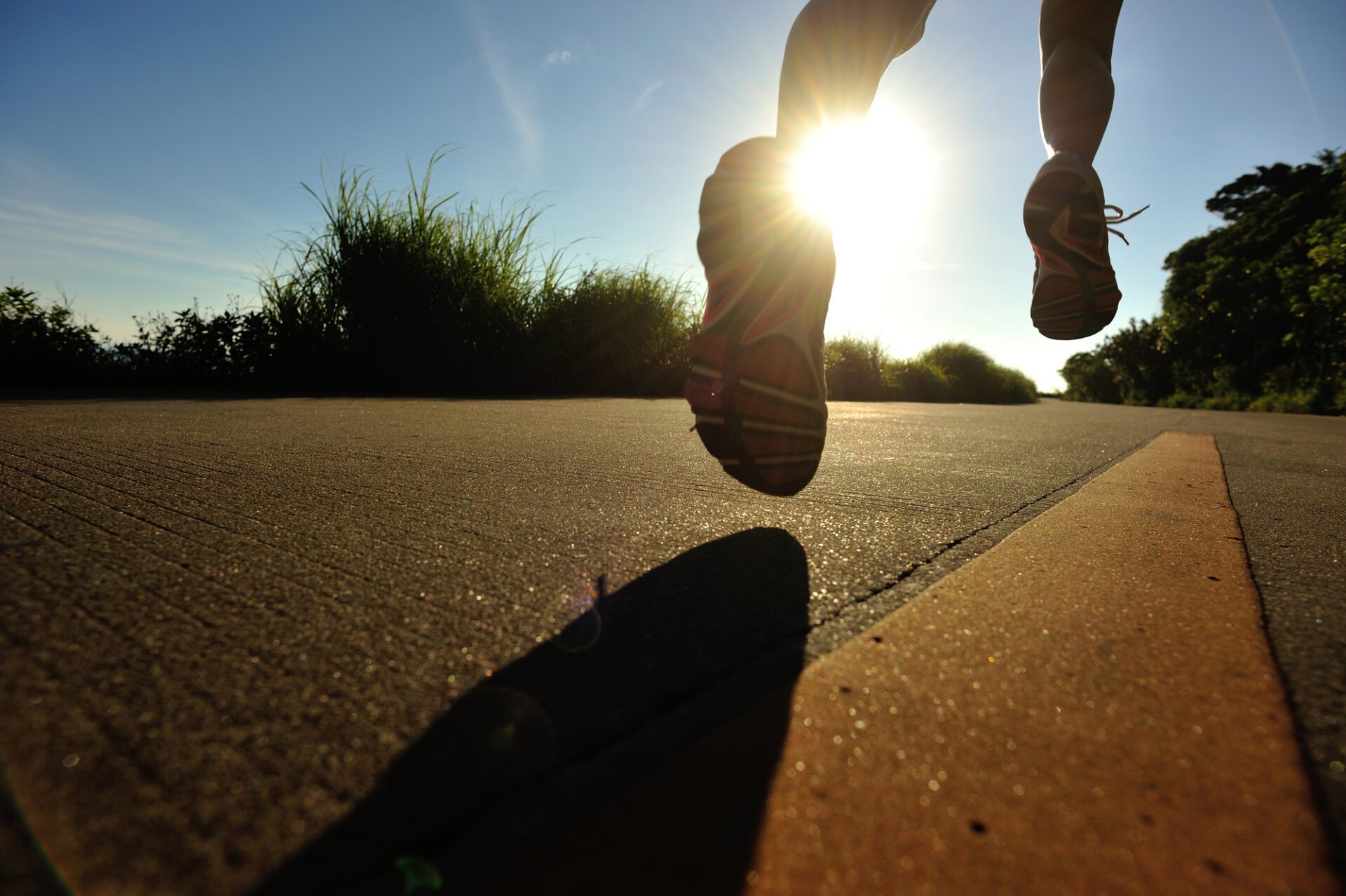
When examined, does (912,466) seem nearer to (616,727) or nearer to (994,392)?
(616,727)

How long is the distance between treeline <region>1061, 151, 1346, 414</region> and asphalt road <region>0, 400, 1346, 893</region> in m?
17.0

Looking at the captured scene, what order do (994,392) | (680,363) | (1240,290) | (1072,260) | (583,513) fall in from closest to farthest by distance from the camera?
(583,513), (1072,260), (680,363), (994,392), (1240,290)

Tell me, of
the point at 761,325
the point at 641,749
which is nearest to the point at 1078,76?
the point at 761,325

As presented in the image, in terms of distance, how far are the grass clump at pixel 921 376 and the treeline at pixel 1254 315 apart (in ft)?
19.3

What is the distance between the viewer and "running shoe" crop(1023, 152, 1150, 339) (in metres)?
1.83

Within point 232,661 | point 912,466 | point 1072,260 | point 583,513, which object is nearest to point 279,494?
point 583,513

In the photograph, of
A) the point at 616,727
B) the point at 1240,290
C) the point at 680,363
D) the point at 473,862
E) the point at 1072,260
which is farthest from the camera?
the point at 1240,290

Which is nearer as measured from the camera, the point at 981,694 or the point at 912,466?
the point at 981,694

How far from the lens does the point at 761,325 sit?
1240 mm

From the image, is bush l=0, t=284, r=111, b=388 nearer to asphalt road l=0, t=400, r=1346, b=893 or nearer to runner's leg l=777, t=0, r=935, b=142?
asphalt road l=0, t=400, r=1346, b=893

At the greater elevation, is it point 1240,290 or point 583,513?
point 1240,290

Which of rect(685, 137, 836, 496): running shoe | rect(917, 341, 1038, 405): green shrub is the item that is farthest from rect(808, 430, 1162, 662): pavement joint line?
rect(917, 341, 1038, 405): green shrub

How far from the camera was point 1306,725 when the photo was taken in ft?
2.03

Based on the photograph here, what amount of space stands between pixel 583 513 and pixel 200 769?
2.89 ft
